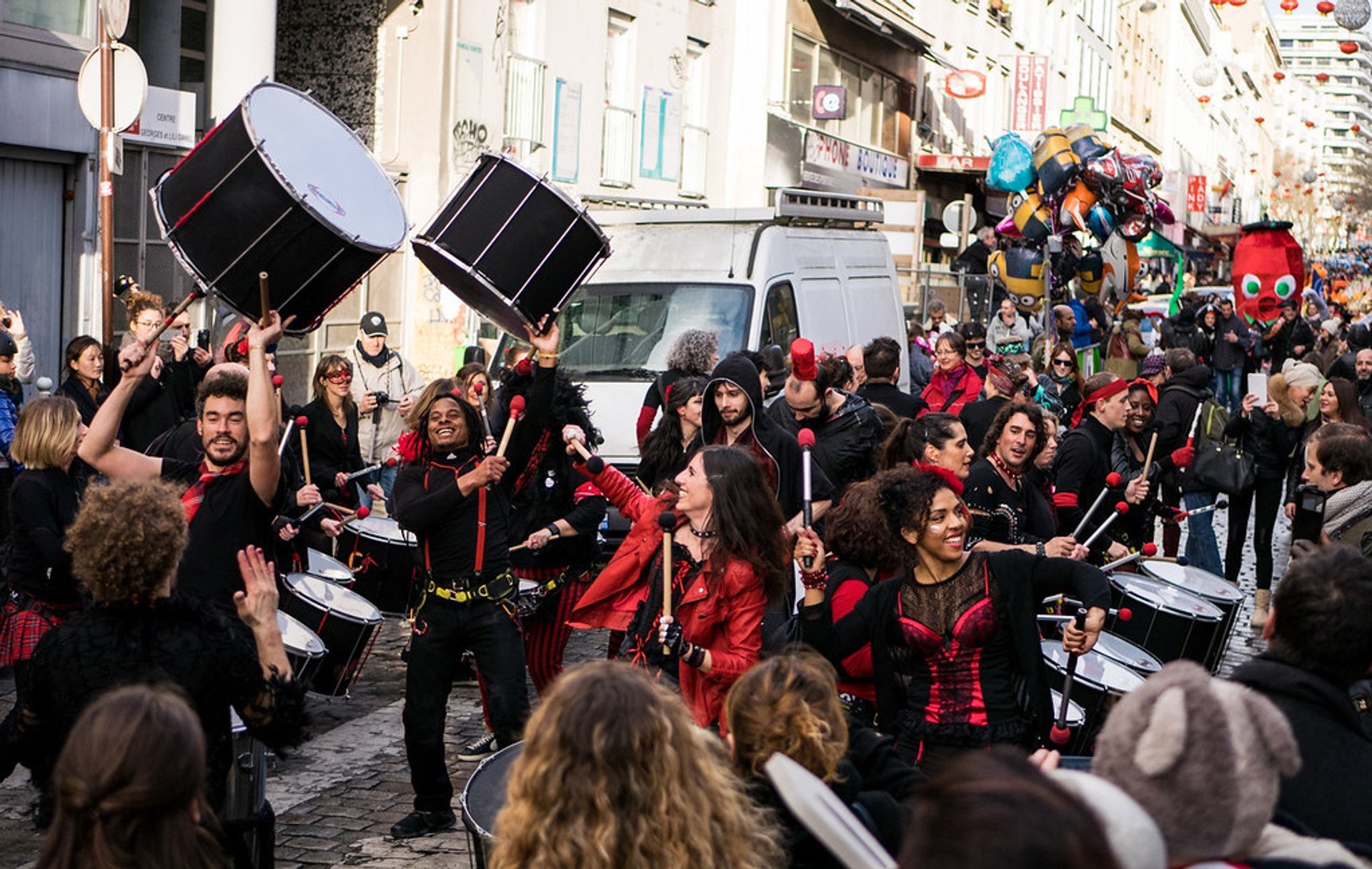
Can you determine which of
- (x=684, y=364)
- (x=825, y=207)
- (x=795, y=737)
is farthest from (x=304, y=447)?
(x=795, y=737)

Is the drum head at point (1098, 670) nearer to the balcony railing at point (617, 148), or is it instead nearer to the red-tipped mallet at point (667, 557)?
the red-tipped mallet at point (667, 557)

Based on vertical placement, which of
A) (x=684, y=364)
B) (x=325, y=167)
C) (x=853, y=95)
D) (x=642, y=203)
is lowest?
(x=684, y=364)

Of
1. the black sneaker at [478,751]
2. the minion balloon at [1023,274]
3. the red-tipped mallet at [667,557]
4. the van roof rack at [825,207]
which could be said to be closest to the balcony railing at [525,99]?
the minion balloon at [1023,274]

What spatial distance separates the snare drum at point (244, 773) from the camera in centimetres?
465

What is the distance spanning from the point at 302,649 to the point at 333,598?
2.73ft

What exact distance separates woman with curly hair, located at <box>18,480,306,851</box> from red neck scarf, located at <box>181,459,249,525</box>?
1313 mm

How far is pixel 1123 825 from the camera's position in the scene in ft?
6.99

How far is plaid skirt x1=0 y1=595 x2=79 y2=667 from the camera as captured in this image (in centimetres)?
644

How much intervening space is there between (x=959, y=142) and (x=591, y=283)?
28.7 m

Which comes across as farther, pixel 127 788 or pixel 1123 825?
pixel 127 788

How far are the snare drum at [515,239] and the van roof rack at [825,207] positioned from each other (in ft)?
16.0

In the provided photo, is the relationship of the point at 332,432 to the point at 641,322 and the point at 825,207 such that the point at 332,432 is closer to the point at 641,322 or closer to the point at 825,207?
the point at 641,322

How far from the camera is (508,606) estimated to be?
21.1 ft

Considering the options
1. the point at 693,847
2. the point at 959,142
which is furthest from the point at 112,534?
the point at 959,142
